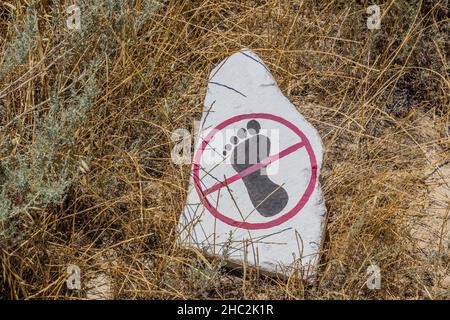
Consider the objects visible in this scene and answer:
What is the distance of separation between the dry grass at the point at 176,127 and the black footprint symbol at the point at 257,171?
0.20m

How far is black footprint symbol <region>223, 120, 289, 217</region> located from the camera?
2.73 meters

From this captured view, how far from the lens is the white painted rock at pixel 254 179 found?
267cm

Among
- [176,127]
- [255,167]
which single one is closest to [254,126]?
[255,167]

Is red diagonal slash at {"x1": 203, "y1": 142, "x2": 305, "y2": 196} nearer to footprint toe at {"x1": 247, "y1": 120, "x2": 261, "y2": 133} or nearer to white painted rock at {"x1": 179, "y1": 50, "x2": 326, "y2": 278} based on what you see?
white painted rock at {"x1": 179, "y1": 50, "x2": 326, "y2": 278}

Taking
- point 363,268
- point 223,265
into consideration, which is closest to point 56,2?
point 223,265

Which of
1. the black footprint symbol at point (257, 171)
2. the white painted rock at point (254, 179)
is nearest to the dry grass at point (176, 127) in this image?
the white painted rock at point (254, 179)

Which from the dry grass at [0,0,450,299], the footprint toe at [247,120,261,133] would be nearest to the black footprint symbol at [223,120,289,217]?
the footprint toe at [247,120,261,133]

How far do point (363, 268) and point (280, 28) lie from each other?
3.56 feet

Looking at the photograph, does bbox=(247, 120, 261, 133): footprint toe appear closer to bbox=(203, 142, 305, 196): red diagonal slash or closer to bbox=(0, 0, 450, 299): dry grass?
bbox=(203, 142, 305, 196): red diagonal slash

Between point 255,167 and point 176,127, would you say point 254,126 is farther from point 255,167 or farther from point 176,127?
point 176,127

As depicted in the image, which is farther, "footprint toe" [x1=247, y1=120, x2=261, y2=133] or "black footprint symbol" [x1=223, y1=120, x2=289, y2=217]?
"footprint toe" [x1=247, y1=120, x2=261, y2=133]

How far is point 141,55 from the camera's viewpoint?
3086mm

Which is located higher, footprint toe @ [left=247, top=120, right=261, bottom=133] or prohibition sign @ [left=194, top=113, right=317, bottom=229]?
footprint toe @ [left=247, top=120, right=261, bottom=133]
